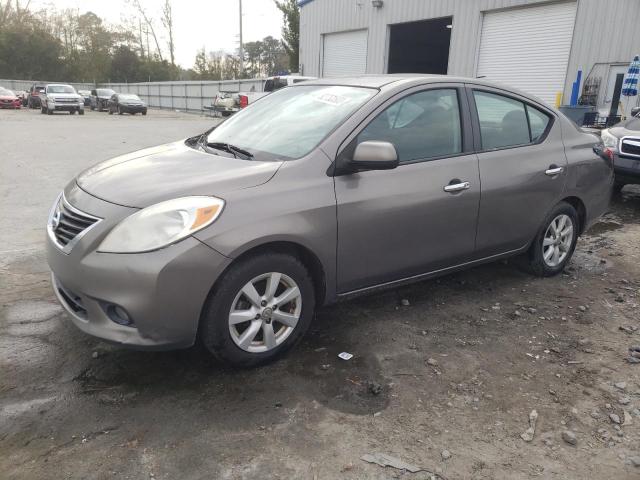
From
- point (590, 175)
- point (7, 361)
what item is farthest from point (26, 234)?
point (590, 175)

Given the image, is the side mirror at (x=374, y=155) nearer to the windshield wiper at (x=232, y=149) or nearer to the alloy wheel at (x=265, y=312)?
the windshield wiper at (x=232, y=149)

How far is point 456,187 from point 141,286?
2.19 meters

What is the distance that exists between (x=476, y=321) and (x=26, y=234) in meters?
4.68

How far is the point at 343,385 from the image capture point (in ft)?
10.0

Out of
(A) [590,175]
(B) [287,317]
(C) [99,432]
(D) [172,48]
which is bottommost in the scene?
(C) [99,432]

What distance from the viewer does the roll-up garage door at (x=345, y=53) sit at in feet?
75.7

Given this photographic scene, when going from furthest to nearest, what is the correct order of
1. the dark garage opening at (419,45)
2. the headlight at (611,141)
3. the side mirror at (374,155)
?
the dark garage opening at (419,45) < the headlight at (611,141) < the side mirror at (374,155)

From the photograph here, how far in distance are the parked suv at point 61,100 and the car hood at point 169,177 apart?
31.6m

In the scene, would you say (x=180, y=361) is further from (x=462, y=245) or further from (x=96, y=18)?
(x=96, y=18)

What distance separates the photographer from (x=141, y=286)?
105 inches

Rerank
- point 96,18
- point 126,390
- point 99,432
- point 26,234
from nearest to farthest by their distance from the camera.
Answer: point 99,432 → point 126,390 → point 26,234 → point 96,18

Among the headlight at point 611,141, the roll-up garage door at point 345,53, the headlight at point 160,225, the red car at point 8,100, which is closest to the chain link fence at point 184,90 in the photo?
the roll-up garage door at point 345,53

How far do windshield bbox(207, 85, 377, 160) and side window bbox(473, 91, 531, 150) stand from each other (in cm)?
98

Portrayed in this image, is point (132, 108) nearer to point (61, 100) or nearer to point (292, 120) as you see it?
point (61, 100)
